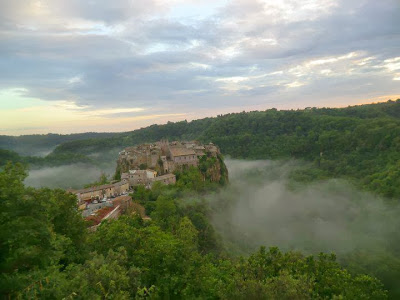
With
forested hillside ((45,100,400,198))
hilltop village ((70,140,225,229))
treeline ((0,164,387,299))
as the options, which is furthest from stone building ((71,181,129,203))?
forested hillside ((45,100,400,198))

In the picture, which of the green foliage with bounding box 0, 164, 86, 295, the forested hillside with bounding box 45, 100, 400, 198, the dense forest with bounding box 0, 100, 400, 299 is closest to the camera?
the green foliage with bounding box 0, 164, 86, 295

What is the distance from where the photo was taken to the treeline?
10.9 meters

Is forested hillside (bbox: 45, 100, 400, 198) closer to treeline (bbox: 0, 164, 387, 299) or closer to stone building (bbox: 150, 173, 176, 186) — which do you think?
stone building (bbox: 150, 173, 176, 186)

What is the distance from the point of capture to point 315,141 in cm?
13975

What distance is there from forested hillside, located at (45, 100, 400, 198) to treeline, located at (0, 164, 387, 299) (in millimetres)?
65373

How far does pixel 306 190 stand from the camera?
99812 mm

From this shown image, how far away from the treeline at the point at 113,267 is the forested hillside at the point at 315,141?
2574 inches

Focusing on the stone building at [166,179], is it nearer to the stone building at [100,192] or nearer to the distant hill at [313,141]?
the stone building at [100,192]

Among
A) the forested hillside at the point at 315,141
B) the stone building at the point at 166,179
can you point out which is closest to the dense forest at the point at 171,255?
the forested hillside at the point at 315,141

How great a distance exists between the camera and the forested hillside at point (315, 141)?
99.4 metres

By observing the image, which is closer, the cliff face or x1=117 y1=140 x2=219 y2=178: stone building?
x1=117 y1=140 x2=219 y2=178: stone building

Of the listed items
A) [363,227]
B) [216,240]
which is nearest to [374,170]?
[363,227]

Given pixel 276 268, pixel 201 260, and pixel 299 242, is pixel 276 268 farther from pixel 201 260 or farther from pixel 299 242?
pixel 299 242

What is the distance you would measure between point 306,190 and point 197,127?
343 feet
